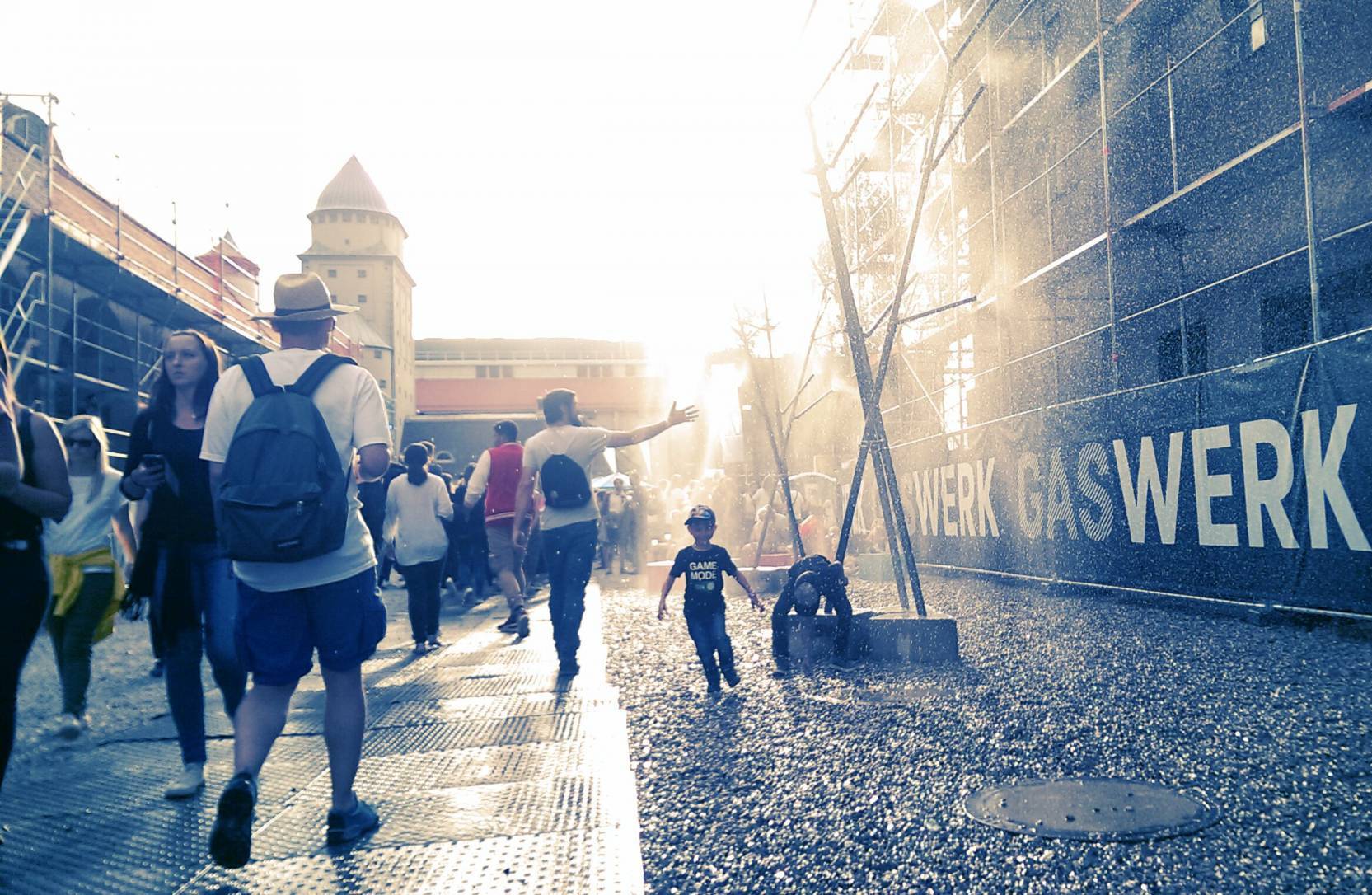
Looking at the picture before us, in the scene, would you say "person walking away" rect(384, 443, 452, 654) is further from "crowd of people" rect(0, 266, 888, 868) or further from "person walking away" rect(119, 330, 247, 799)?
"person walking away" rect(119, 330, 247, 799)

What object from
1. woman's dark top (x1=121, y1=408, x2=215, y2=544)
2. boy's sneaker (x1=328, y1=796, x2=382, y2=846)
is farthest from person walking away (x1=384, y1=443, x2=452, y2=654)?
boy's sneaker (x1=328, y1=796, x2=382, y2=846)

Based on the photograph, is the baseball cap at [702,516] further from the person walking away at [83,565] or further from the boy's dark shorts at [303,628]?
the boy's dark shorts at [303,628]

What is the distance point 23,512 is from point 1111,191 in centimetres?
1310

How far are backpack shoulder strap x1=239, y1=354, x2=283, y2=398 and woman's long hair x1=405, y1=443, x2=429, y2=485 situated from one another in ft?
16.7

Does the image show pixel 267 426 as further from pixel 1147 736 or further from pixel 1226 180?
pixel 1226 180

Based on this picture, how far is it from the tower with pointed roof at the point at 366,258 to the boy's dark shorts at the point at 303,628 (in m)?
60.8

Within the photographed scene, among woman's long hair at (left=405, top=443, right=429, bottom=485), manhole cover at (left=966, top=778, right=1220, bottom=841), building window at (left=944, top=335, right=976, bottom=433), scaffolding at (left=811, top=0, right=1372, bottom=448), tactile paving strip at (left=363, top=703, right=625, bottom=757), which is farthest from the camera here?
building window at (left=944, top=335, right=976, bottom=433)

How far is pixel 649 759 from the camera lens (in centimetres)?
408

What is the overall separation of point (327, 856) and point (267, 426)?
1.27 metres

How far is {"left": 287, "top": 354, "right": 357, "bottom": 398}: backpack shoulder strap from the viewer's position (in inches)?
115

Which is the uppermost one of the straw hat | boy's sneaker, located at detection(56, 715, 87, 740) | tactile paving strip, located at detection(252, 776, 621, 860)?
the straw hat

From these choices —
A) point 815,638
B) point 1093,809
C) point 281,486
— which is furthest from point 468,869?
point 815,638

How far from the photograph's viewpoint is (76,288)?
15.8 meters

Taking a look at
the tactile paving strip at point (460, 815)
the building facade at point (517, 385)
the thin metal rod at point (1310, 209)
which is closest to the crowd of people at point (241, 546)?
the tactile paving strip at point (460, 815)
